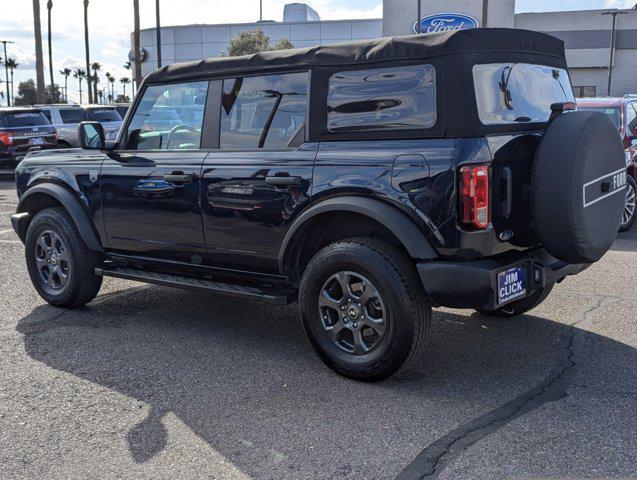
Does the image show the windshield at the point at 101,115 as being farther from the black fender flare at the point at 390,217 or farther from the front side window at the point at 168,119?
the black fender flare at the point at 390,217

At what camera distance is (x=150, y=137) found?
5309 mm

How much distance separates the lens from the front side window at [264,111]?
443 cm

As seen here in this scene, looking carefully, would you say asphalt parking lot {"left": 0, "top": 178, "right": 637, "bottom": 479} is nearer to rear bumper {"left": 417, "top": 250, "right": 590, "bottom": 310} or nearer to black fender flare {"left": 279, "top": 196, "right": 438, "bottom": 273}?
rear bumper {"left": 417, "top": 250, "right": 590, "bottom": 310}

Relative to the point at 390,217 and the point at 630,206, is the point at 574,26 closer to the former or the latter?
the point at 630,206

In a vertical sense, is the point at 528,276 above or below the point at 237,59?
below

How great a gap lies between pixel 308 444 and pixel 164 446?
0.70 meters

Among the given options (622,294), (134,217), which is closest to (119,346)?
(134,217)

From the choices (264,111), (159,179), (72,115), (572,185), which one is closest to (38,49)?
(72,115)

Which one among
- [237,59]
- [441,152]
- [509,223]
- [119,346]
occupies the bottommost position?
[119,346]

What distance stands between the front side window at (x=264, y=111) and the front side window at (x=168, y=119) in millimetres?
258

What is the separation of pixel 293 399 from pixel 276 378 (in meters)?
0.34

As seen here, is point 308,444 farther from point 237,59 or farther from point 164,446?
point 237,59

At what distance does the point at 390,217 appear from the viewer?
3826mm

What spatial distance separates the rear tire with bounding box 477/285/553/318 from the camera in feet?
16.6
